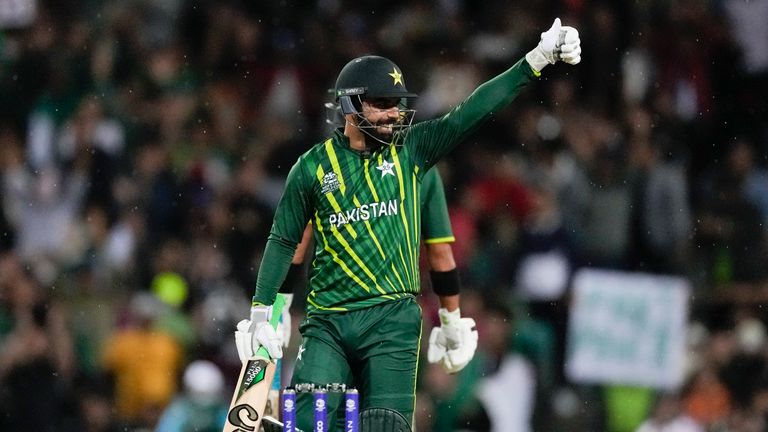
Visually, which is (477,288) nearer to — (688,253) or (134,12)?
(688,253)

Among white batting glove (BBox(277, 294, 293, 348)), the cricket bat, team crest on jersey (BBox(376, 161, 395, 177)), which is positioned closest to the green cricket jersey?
team crest on jersey (BBox(376, 161, 395, 177))

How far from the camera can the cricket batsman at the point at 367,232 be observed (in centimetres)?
812

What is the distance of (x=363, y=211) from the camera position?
8227 millimetres

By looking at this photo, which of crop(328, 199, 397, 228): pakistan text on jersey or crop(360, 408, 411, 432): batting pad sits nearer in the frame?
crop(360, 408, 411, 432): batting pad

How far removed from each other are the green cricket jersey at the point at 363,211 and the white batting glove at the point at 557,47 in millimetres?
114

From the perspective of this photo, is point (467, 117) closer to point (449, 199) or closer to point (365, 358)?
point (365, 358)

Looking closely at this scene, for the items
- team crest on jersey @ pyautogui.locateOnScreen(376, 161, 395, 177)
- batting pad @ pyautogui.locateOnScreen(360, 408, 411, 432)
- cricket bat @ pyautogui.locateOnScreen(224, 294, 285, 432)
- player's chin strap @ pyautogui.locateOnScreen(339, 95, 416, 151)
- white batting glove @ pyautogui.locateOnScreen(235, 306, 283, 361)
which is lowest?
batting pad @ pyautogui.locateOnScreen(360, 408, 411, 432)

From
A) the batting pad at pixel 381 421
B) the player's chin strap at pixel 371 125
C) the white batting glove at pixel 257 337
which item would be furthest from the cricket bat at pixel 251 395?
the player's chin strap at pixel 371 125

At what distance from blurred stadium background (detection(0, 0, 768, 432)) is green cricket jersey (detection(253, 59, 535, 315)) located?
4228 millimetres

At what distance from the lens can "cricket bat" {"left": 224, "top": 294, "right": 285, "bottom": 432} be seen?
26.2 feet

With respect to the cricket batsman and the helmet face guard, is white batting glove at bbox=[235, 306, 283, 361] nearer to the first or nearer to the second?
the cricket batsman

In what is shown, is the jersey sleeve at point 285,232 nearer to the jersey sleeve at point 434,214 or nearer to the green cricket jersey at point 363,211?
the green cricket jersey at point 363,211

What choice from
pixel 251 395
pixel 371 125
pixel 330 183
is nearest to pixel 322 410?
pixel 251 395

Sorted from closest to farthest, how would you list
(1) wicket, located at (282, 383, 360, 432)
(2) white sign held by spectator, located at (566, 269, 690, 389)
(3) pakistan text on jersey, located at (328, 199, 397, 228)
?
(1) wicket, located at (282, 383, 360, 432) → (3) pakistan text on jersey, located at (328, 199, 397, 228) → (2) white sign held by spectator, located at (566, 269, 690, 389)
